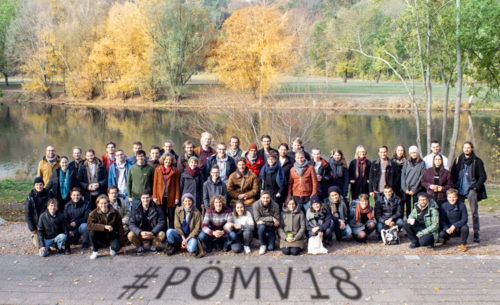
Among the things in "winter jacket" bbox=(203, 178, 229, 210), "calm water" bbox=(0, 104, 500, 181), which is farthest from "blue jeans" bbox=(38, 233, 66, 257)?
"calm water" bbox=(0, 104, 500, 181)

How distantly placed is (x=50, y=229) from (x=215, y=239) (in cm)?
284

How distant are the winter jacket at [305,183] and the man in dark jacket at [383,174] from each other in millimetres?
1181

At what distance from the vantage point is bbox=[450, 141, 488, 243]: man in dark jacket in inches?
317

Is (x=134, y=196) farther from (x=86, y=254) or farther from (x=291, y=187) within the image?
(x=291, y=187)

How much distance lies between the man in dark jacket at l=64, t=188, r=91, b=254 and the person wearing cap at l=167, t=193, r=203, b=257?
1.53 meters

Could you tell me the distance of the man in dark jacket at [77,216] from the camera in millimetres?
7773

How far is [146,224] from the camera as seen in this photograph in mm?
7773

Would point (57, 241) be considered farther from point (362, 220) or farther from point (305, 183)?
point (362, 220)

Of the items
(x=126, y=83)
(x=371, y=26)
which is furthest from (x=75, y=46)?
(x=371, y=26)

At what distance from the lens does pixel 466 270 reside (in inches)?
269

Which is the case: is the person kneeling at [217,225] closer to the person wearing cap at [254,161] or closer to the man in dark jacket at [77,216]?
the person wearing cap at [254,161]

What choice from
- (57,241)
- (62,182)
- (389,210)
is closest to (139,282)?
(57,241)

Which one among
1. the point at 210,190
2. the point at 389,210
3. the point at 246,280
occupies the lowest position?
the point at 246,280

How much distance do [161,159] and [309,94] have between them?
419 inches
